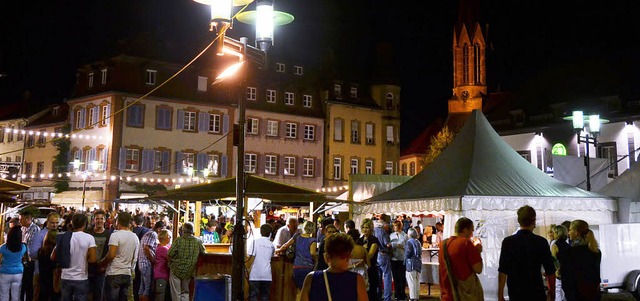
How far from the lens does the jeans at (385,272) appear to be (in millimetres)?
14539

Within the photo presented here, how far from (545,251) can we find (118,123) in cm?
3923

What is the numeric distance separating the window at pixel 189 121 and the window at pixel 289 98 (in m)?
7.79

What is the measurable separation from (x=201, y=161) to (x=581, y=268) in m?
39.7

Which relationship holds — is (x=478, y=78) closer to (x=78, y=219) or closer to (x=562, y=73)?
(x=562, y=73)

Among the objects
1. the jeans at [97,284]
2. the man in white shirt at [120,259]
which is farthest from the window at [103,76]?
the man in white shirt at [120,259]

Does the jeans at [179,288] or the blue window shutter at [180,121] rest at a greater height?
the blue window shutter at [180,121]

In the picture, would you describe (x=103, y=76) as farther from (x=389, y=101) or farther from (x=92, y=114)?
(x=389, y=101)

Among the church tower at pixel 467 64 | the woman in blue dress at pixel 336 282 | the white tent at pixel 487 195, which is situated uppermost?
the church tower at pixel 467 64

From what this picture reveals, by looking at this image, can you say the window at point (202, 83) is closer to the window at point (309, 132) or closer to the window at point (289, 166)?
the window at point (289, 166)

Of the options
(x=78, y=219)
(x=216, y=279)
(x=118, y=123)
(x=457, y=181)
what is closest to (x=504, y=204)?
(x=457, y=181)

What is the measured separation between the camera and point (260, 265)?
11.6 metres

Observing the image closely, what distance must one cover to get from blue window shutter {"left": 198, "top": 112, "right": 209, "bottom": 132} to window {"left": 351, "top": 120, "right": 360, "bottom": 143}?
12682 millimetres

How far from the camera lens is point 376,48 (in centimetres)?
5753

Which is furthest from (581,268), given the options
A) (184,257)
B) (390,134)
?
(390,134)
